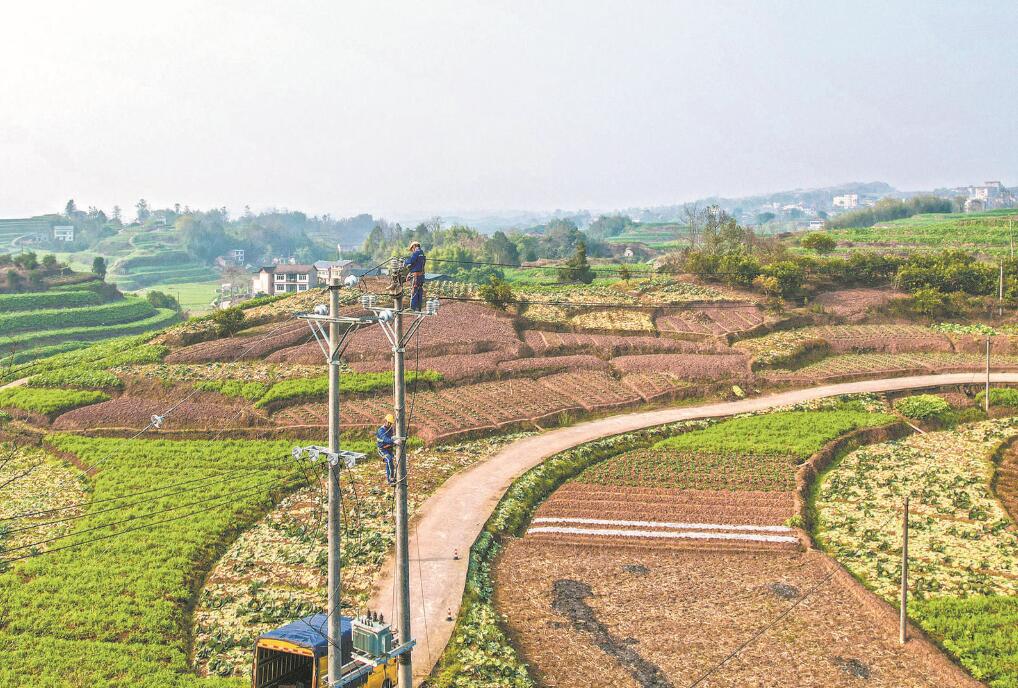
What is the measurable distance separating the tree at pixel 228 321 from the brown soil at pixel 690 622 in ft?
85.7

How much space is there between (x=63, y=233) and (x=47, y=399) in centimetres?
17379

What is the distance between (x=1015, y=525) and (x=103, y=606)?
26.7 meters

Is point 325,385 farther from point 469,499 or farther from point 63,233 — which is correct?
point 63,233

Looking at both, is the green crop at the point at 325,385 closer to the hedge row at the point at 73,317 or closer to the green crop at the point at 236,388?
the green crop at the point at 236,388

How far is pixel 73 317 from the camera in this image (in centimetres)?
7650

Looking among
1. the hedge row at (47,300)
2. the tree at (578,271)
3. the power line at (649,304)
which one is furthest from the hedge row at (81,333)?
the tree at (578,271)

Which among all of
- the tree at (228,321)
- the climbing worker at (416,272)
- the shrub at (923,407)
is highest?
the climbing worker at (416,272)

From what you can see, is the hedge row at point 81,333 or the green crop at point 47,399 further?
the hedge row at point 81,333

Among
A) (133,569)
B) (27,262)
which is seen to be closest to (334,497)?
(133,569)

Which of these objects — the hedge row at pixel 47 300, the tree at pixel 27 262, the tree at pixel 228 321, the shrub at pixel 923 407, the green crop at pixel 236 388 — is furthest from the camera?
the tree at pixel 27 262

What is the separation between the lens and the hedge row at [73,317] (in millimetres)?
73875

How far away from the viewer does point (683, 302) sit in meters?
55.1

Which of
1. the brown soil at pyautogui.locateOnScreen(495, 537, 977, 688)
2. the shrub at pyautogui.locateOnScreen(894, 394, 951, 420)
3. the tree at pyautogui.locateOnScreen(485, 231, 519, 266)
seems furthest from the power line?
the tree at pyautogui.locateOnScreen(485, 231, 519, 266)

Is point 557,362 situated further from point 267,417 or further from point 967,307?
point 967,307
